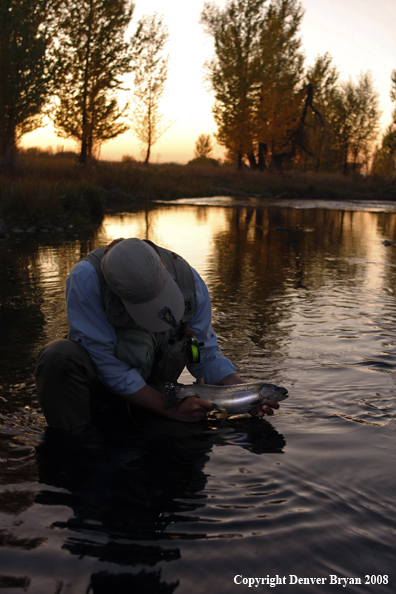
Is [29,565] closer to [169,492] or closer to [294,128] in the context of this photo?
[169,492]

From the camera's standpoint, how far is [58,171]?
1797 cm

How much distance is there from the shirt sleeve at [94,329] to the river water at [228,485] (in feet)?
1.34

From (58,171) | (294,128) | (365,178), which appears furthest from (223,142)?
(58,171)

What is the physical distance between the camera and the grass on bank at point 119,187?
12.8 meters

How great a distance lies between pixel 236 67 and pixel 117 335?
36571 millimetres

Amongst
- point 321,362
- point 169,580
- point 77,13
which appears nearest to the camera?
point 169,580

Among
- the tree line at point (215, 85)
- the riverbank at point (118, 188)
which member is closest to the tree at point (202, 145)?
the tree line at point (215, 85)

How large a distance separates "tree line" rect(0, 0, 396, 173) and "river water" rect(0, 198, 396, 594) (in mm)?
15183

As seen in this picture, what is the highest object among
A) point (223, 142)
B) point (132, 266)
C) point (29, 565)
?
point (223, 142)

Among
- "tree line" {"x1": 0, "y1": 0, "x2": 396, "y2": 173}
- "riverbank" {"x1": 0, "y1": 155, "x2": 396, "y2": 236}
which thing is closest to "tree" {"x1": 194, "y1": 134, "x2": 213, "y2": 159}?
"tree line" {"x1": 0, "y1": 0, "x2": 396, "y2": 173}

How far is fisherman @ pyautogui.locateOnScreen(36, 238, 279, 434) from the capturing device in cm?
264

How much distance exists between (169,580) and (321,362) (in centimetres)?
277

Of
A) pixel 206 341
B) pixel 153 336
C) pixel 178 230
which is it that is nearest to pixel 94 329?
pixel 153 336

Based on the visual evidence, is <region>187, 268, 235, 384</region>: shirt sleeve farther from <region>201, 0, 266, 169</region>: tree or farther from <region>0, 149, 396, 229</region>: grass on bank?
<region>201, 0, 266, 169</region>: tree
